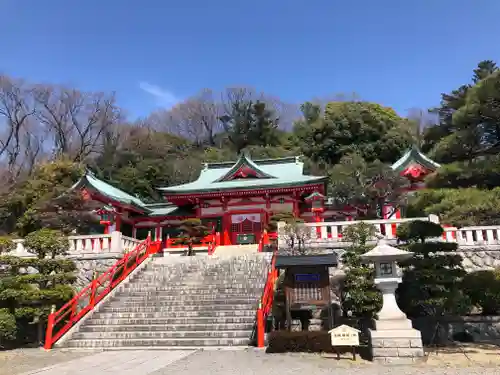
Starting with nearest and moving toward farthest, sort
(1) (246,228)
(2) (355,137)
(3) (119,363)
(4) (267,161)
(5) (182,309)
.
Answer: (3) (119,363)
(5) (182,309)
(1) (246,228)
(4) (267,161)
(2) (355,137)

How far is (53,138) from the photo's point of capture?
155 feet

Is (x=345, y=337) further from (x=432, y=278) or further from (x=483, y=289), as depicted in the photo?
(x=483, y=289)

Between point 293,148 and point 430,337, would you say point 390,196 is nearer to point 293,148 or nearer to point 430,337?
point 430,337

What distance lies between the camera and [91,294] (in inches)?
470

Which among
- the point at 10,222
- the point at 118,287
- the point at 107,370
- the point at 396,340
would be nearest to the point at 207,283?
the point at 118,287

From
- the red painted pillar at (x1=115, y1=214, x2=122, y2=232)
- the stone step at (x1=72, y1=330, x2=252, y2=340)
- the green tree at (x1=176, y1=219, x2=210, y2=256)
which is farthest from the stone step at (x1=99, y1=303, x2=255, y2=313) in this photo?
the red painted pillar at (x1=115, y1=214, x2=122, y2=232)

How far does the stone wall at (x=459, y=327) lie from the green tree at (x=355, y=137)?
3337 cm

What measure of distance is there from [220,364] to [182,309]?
427cm

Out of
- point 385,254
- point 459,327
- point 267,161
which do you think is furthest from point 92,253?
point 267,161

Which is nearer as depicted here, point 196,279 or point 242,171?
point 196,279

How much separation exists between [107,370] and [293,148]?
41.9 metres

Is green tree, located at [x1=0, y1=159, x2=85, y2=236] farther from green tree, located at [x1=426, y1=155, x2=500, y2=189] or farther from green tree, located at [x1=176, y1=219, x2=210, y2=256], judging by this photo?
green tree, located at [x1=426, y1=155, x2=500, y2=189]

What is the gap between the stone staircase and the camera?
1023cm

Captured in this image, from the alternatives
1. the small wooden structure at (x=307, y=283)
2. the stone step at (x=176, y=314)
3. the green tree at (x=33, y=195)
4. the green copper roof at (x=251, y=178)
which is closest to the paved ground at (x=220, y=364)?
the small wooden structure at (x=307, y=283)
